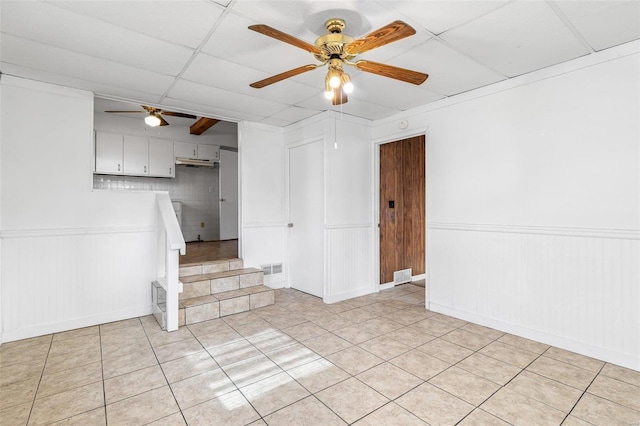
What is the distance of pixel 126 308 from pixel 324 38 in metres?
3.45

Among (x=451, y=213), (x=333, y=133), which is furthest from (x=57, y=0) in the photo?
(x=451, y=213)

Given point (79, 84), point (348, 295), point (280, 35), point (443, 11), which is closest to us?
point (280, 35)

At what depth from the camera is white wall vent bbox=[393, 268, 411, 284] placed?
485 cm

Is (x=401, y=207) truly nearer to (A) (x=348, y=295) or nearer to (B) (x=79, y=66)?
(A) (x=348, y=295)

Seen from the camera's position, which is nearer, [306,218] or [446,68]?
[446,68]

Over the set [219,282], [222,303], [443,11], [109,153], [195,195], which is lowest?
[222,303]

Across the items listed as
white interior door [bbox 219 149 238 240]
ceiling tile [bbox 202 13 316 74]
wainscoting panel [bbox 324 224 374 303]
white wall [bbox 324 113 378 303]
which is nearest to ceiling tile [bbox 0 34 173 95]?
ceiling tile [bbox 202 13 316 74]

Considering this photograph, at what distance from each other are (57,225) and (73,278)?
22.3 inches

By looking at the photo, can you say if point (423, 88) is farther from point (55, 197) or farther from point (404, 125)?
point (55, 197)

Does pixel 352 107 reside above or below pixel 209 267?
above

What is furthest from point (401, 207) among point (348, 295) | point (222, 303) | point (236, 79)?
point (236, 79)

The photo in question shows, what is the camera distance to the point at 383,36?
1.82 m

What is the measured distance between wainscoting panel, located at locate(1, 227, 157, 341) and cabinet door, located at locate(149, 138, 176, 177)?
2720mm

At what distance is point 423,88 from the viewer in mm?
3213
